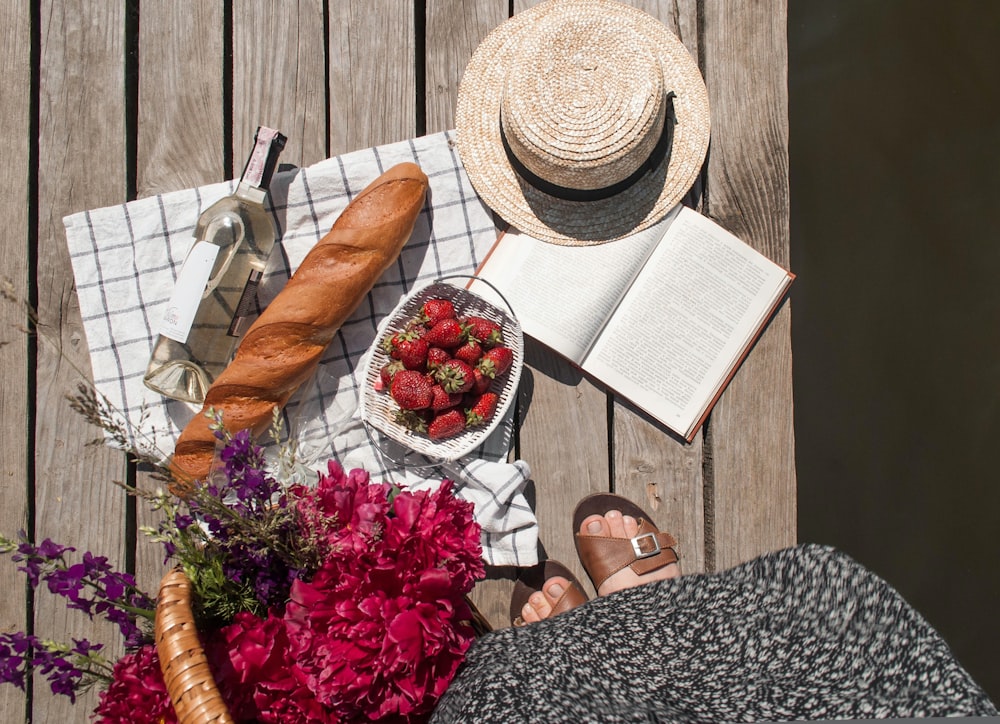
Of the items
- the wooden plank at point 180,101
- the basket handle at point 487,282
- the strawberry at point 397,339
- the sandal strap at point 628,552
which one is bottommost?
the sandal strap at point 628,552

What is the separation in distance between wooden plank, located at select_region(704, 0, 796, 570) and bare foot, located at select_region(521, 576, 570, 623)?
0.28 metres

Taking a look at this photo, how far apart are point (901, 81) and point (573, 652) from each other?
107 centimetres

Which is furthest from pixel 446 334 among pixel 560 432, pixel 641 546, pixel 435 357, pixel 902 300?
pixel 902 300

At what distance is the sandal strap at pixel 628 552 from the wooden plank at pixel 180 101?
754 mm

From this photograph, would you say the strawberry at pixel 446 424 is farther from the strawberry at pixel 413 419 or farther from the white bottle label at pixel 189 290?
the white bottle label at pixel 189 290

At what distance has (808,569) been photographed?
77 centimetres

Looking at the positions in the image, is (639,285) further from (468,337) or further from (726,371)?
(468,337)

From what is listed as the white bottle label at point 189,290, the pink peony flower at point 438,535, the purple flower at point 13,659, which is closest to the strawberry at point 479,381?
the pink peony flower at point 438,535

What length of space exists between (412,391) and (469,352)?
110 millimetres

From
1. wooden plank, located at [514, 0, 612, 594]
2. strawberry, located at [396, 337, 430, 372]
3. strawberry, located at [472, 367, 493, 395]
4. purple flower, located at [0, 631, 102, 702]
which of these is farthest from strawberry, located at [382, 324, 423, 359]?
purple flower, located at [0, 631, 102, 702]

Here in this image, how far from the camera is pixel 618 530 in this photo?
3.86 feet

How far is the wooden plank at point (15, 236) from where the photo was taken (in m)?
1.19

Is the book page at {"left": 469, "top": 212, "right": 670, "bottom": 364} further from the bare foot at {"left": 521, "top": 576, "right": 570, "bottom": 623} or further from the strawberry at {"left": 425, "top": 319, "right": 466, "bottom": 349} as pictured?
the bare foot at {"left": 521, "top": 576, "right": 570, "bottom": 623}

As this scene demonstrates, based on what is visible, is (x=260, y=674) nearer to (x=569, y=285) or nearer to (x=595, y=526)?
(x=595, y=526)
